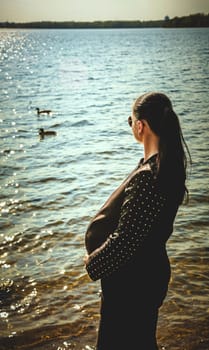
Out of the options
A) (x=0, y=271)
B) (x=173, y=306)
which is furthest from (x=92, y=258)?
(x=0, y=271)

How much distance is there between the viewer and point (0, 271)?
6.80m

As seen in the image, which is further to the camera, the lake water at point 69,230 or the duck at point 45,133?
the duck at point 45,133

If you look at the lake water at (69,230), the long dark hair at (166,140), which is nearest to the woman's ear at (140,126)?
the long dark hair at (166,140)

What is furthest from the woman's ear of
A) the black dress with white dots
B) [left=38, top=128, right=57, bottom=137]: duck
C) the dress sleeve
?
[left=38, top=128, right=57, bottom=137]: duck

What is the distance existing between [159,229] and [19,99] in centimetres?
2791

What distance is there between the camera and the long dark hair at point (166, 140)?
251 centimetres

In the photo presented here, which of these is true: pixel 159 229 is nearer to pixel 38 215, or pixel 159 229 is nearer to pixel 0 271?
pixel 0 271

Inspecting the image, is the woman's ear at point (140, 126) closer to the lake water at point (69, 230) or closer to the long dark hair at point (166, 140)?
the long dark hair at point (166, 140)

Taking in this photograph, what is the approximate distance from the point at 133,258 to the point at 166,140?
31.8 inches

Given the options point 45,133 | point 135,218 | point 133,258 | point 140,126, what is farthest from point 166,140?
point 45,133

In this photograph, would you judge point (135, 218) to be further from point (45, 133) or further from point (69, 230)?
point (45, 133)

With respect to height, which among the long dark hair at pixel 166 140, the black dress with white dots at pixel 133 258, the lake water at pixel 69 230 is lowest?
the lake water at pixel 69 230

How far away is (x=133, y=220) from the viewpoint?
2.50 metres

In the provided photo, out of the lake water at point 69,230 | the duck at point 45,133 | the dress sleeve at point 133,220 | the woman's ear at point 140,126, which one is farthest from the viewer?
the duck at point 45,133
